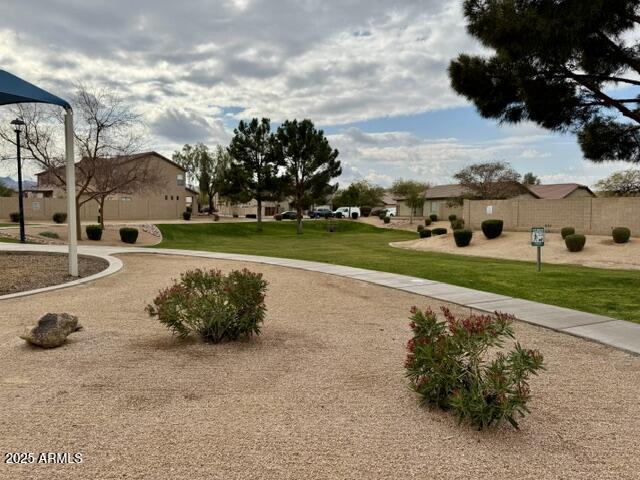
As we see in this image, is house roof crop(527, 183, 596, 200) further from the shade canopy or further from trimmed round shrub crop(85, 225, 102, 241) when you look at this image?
the shade canopy

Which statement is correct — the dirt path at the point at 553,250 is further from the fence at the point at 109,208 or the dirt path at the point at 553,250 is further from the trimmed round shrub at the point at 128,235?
the fence at the point at 109,208

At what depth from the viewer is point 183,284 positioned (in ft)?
19.2

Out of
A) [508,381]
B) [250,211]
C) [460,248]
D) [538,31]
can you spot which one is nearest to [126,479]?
[508,381]

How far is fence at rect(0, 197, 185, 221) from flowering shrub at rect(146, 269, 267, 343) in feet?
120

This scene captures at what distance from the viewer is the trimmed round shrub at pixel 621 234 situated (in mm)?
22688

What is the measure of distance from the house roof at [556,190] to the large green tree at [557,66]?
48731 millimetres

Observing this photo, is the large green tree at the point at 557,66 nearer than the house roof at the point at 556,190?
Yes

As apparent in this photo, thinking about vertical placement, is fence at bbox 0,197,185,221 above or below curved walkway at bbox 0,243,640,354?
above

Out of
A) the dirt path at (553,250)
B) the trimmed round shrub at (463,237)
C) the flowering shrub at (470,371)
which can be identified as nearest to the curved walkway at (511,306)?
the flowering shrub at (470,371)

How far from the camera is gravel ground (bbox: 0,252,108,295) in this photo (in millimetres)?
9637

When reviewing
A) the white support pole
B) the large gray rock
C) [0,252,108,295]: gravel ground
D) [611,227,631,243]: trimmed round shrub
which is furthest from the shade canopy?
[611,227,631,243]: trimmed round shrub

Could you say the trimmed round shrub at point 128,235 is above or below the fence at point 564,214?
below

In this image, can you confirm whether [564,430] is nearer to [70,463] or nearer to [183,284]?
[70,463]

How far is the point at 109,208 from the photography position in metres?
44.1
